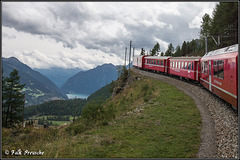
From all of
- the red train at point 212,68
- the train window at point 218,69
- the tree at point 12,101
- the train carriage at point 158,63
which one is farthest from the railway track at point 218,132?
the tree at point 12,101

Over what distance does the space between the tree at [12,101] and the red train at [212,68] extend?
1161 inches

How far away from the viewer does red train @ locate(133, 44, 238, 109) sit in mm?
9877

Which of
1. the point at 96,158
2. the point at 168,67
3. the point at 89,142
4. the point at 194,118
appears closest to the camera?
the point at 96,158

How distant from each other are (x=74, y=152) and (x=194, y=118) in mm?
7353

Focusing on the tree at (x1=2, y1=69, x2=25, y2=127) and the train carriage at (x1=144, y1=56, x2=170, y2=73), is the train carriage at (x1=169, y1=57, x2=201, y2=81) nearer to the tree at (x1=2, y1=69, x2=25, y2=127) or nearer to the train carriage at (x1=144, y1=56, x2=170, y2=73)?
the train carriage at (x1=144, y1=56, x2=170, y2=73)

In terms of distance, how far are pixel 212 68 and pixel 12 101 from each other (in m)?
37.9

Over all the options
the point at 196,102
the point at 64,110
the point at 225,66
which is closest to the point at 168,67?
the point at 196,102

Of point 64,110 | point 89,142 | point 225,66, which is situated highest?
point 225,66

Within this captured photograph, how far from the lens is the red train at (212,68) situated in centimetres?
988

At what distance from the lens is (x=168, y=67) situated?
1337 inches

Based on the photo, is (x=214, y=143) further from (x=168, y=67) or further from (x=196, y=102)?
(x=168, y=67)

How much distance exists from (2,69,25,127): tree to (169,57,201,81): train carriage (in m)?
31.6

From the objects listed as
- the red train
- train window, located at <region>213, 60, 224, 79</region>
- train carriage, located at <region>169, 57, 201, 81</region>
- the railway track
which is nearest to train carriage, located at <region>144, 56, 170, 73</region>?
the red train

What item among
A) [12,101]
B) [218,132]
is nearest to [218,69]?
[218,132]
